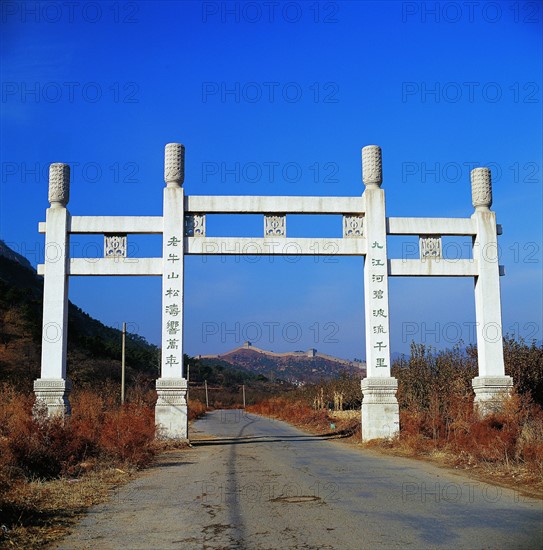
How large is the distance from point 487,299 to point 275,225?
588cm

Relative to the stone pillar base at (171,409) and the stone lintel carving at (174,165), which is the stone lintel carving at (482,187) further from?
the stone pillar base at (171,409)

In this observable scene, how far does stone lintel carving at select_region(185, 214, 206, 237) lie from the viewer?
17.8 metres

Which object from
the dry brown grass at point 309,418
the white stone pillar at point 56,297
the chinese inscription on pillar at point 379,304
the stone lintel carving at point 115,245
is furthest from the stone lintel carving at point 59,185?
the dry brown grass at point 309,418

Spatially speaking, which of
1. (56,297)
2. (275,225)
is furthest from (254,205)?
(56,297)

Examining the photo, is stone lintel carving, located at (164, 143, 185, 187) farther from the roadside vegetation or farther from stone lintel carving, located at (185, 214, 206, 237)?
the roadside vegetation

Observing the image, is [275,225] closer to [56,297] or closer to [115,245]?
[115,245]

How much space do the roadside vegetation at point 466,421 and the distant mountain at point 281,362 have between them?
109 metres

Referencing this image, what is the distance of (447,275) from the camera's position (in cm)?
1830

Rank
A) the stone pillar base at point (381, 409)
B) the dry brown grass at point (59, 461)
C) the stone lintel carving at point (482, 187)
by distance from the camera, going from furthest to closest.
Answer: the stone lintel carving at point (482, 187), the stone pillar base at point (381, 409), the dry brown grass at point (59, 461)

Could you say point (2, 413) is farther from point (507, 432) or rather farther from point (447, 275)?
point (447, 275)

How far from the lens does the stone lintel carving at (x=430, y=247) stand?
18266 millimetres

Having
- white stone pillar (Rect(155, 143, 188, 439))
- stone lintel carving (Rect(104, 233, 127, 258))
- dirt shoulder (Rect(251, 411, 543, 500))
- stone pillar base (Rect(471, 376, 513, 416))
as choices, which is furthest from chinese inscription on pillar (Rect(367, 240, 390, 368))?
stone lintel carving (Rect(104, 233, 127, 258))

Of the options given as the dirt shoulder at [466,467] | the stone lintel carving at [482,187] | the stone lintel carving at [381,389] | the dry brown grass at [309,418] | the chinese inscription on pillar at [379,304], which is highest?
the stone lintel carving at [482,187]

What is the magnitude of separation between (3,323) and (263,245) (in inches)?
1131
